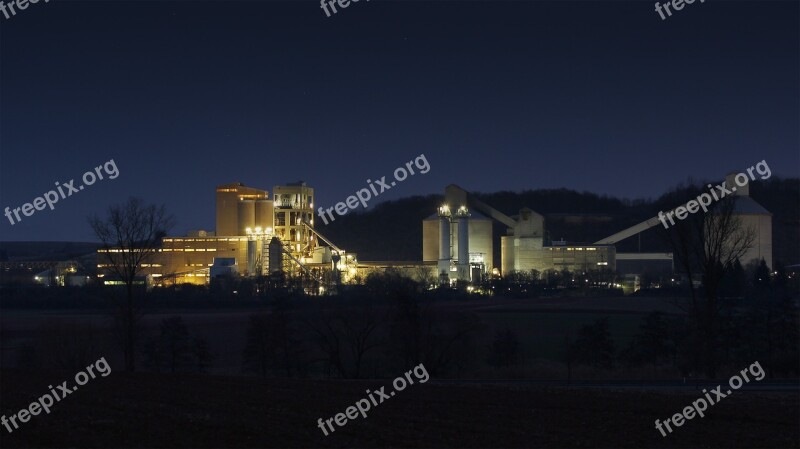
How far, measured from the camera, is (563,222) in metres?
127

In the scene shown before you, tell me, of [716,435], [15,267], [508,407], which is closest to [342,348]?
[508,407]

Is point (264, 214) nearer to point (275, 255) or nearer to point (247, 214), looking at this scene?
point (247, 214)

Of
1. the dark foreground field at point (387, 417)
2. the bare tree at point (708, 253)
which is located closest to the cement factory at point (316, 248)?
the bare tree at point (708, 253)

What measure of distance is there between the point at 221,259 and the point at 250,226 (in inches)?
147

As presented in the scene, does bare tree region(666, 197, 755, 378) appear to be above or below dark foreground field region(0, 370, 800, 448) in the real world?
above

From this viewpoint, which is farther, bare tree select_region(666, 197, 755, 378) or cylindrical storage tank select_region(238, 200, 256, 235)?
cylindrical storage tank select_region(238, 200, 256, 235)

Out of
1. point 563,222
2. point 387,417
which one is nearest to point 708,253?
point 387,417

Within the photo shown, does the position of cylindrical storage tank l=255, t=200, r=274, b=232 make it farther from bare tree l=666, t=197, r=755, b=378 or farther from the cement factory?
bare tree l=666, t=197, r=755, b=378

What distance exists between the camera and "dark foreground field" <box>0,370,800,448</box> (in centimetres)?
1504

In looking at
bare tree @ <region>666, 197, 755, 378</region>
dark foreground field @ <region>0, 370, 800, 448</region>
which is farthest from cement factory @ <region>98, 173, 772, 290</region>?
dark foreground field @ <region>0, 370, 800, 448</region>

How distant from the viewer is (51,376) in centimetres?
2342

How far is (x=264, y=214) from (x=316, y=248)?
19.0ft

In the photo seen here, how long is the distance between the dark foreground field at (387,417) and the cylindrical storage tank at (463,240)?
194 feet

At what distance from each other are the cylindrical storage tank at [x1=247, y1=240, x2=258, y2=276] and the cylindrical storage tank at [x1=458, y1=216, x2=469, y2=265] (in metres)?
17.3
